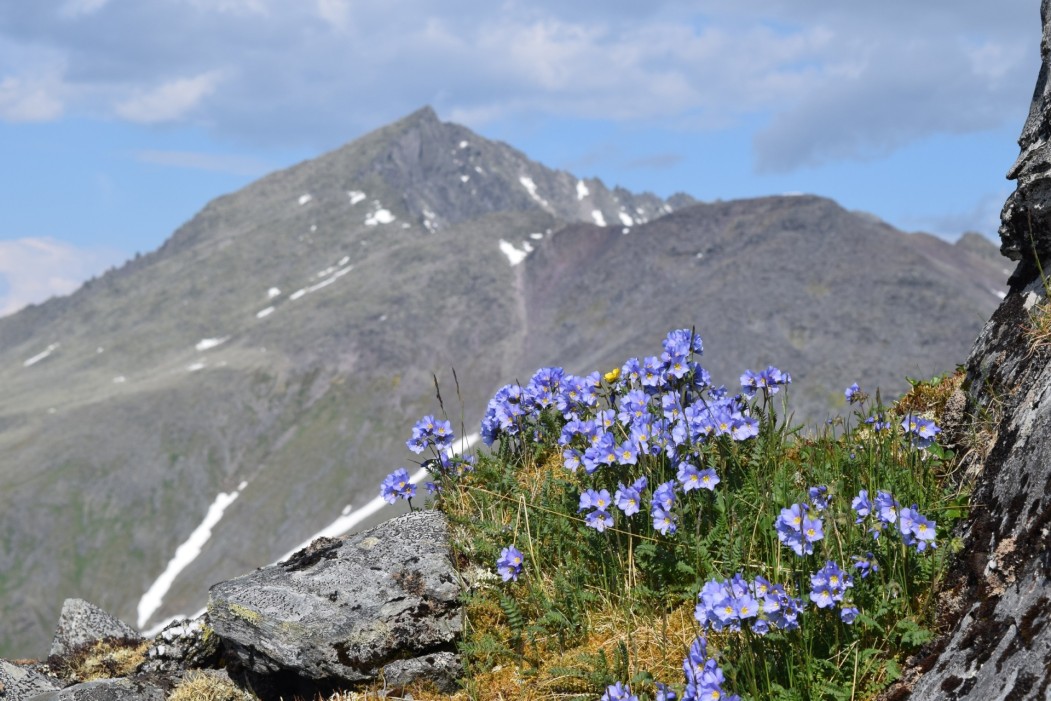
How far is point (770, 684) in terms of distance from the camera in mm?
4980

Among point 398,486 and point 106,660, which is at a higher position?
point 398,486

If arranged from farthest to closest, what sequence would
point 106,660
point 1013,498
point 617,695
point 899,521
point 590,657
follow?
point 106,660
point 590,657
point 617,695
point 899,521
point 1013,498

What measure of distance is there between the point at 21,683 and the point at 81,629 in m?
0.96

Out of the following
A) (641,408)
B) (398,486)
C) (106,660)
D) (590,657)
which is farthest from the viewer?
(106,660)

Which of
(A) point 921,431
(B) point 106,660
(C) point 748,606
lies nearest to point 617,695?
(C) point 748,606

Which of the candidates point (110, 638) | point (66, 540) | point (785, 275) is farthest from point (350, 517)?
point (110, 638)

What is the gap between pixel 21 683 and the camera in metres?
8.73

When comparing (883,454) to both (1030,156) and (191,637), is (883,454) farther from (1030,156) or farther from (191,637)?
(191,637)

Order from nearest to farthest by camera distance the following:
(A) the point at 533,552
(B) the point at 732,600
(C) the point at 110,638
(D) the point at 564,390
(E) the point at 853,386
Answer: (B) the point at 732,600, (A) the point at 533,552, (E) the point at 853,386, (D) the point at 564,390, (C) the point at 110,638

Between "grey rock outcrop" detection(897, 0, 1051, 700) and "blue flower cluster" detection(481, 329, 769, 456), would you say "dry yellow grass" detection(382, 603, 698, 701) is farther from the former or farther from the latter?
"grey rock outcrop" detection(897, 0, 1051, 700)

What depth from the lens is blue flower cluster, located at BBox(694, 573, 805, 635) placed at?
4812 millimetres

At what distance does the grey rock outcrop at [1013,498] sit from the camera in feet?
13.9

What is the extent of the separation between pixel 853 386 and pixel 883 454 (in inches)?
51.5

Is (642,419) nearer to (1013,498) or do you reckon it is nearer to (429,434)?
(429,434)
